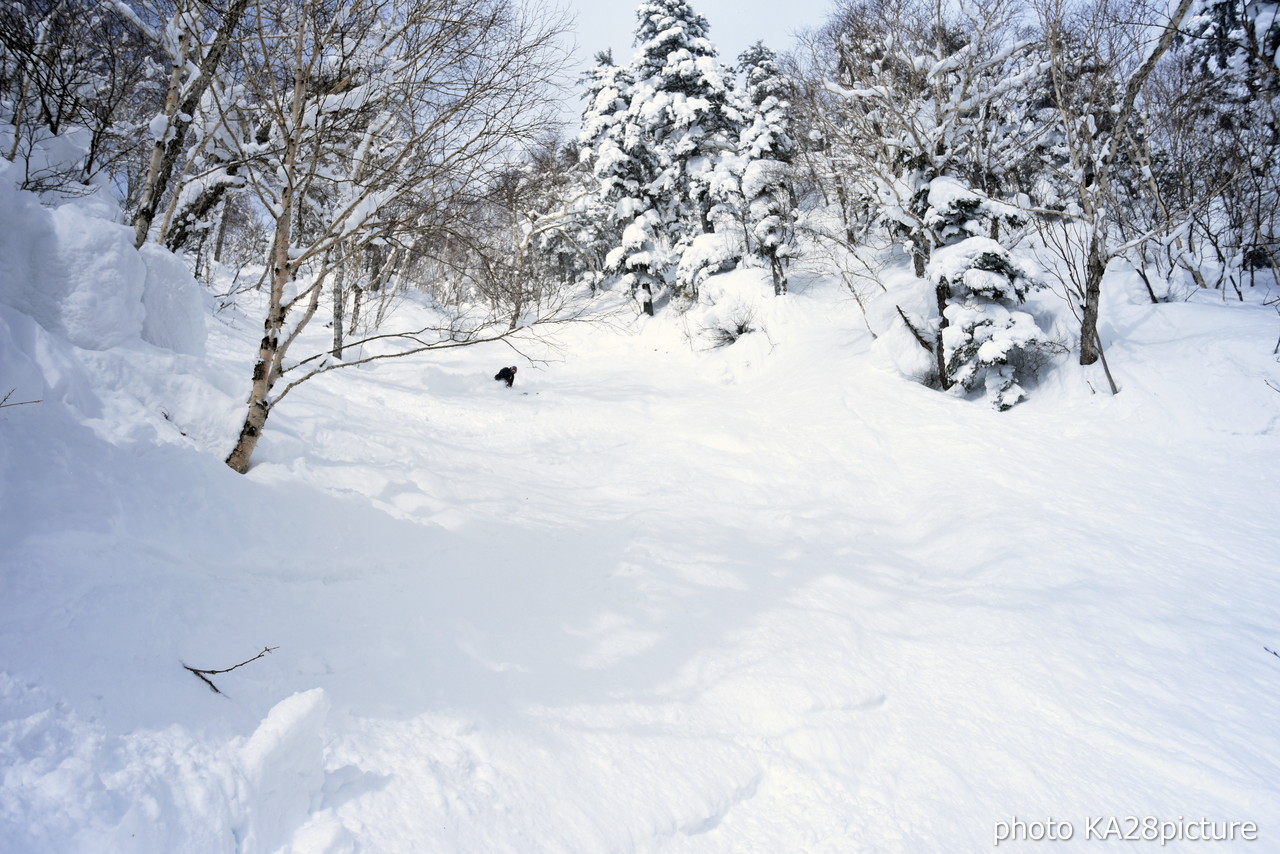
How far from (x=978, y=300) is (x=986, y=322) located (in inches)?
18.6

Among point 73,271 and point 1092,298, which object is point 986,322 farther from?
point 73,271

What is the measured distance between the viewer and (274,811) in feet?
5.72

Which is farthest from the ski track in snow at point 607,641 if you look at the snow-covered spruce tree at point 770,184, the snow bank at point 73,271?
the snow-covered spruce tree at point 770,184

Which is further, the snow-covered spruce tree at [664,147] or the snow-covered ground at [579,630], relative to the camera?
the snow-covered spruce tree at [664,147]

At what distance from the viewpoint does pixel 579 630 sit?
3.36 metres

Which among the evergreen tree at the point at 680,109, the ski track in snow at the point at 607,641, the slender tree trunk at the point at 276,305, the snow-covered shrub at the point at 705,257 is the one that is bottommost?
the ski track in snow at the point at 607,641

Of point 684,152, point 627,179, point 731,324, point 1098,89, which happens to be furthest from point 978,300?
point 627,179

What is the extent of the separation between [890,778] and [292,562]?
3.56 meters

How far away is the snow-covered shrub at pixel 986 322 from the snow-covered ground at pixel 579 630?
171cm

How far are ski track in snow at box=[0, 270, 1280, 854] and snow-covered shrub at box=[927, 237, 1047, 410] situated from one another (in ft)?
6.02

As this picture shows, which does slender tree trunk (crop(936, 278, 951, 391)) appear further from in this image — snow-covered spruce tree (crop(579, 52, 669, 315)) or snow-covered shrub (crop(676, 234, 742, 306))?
snow-covered spruce tree (crop(579, 52, 669, 315))

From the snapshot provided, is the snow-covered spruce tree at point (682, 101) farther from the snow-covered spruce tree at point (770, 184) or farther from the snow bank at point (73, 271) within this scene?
the snow bank at point (73, 271)

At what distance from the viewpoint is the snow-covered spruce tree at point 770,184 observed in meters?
15.8

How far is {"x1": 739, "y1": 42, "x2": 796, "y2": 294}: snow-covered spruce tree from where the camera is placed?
51.9ft
